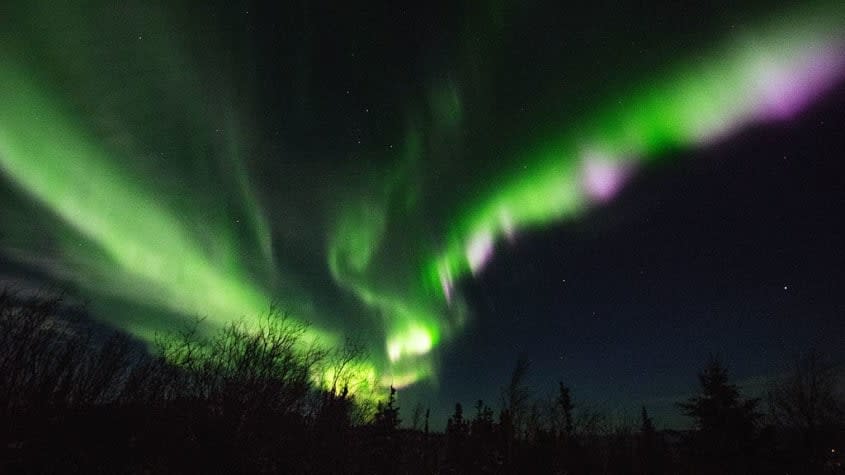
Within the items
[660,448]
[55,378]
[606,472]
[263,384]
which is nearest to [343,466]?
[263,384]

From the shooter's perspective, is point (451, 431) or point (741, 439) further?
point (451, 431)

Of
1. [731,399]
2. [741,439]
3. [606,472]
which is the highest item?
[731,399]

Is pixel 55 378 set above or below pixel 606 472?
above

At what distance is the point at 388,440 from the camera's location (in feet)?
181

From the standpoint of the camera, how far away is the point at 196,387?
28.6 m

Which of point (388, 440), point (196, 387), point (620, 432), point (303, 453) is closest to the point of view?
point (303, 453)

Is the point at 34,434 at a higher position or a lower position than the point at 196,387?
lower

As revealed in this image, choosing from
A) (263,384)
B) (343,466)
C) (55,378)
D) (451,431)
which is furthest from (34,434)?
(451,431)

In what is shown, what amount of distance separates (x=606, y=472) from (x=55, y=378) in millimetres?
48207

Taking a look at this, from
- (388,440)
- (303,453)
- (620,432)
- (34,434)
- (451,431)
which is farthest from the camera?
(451,431)

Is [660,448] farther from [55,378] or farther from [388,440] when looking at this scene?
[55,378]

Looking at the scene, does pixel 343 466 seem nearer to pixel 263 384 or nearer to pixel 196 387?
pixel 263 384

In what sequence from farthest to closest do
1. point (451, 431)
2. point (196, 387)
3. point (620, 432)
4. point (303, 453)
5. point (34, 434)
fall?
point (451, 431), point (620, 432), point (196, 387), point (303, 453), point (34, 434)

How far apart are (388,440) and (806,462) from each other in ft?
140
